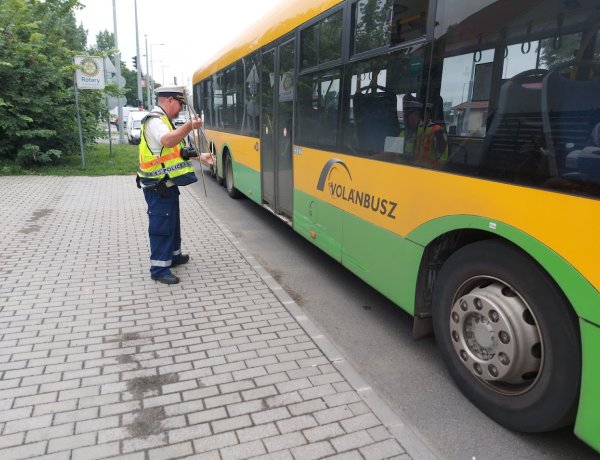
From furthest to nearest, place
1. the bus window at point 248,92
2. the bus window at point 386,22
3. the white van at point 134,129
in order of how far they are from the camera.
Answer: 1. the white van at point 134,129
2. the bus window at point 248,92
3. the bus window at point 386,22

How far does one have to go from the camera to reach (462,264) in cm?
288

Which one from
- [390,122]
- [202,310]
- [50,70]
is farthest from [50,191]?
[390,122]

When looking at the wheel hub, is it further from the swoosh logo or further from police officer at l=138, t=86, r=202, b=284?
police officer at l=138, t=86, r=202, b=284

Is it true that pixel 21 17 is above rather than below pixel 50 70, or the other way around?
above

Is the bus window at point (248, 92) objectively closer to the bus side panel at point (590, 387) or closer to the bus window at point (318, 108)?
the bus window at point (318, 108)

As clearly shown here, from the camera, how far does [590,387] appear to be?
83.9 inches

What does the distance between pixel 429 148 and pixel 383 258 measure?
104 cm

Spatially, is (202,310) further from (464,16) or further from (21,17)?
(21,17)

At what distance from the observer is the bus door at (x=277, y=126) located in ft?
19.4

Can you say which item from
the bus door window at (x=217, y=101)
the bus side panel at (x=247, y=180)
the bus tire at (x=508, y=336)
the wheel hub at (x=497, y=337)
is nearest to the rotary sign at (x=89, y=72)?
the bus door window at (x=217, y=101)

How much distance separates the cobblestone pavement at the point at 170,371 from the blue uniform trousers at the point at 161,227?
245 mm

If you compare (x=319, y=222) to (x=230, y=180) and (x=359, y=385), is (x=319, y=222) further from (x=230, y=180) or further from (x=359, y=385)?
(x=230, y=180)

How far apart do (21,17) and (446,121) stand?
45.3 feet

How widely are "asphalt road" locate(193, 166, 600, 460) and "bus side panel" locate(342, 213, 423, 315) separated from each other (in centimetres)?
42
